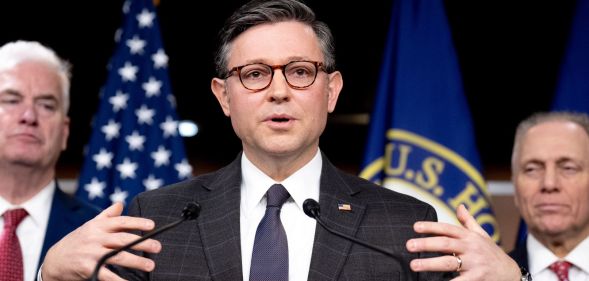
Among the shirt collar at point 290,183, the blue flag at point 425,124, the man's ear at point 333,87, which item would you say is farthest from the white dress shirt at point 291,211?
the blue flag at point 425,124

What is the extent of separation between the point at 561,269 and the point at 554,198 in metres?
0.25

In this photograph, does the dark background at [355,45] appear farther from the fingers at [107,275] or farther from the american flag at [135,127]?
the fingers at [107,275]

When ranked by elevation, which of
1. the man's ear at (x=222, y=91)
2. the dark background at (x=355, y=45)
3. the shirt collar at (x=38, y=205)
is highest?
the dark background at (x=355, y=45)

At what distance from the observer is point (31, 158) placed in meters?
2.89

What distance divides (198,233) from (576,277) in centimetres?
159

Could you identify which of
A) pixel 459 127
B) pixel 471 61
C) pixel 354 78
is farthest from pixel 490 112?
pixel 459 127

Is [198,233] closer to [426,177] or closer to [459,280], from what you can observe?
[459,280]

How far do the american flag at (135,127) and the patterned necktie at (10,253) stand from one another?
0.74 meters

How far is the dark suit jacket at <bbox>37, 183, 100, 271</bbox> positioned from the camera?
279 cm

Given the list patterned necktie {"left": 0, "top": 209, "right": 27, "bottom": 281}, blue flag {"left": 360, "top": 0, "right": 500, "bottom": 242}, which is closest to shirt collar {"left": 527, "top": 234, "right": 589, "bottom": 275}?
blue flag {"left": 360, "top": 0, "right": 500, "bottom": 242}

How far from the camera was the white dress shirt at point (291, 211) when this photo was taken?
6.23 feet

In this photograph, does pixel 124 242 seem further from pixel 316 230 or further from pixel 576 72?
pixel 576 72

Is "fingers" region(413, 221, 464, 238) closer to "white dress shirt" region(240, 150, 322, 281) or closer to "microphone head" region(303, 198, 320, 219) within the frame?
"microphone head" region(303, 198, 320, 219)

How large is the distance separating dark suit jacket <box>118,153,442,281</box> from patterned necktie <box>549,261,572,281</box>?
3.80ft
